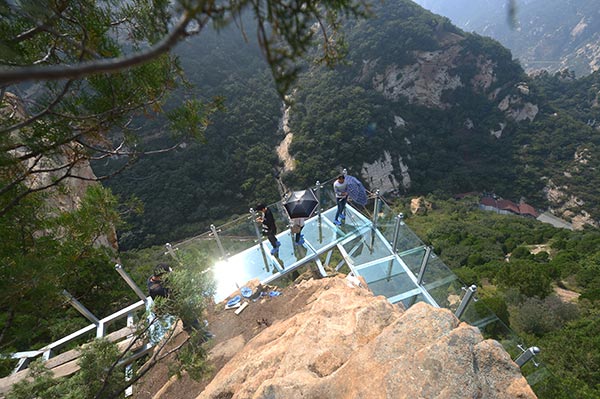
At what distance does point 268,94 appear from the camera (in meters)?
49.1

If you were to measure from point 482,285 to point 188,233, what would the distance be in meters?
27.4

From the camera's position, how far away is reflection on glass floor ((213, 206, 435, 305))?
19.4 feet

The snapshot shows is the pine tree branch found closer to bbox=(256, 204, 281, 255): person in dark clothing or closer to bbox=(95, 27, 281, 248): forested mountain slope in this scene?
bbox=(256, 204, 281, 255): person in dark clothing

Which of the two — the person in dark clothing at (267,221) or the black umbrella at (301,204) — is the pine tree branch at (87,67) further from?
the black umbrella at (301,204)

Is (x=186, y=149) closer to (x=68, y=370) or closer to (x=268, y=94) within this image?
(x=268, y=94)

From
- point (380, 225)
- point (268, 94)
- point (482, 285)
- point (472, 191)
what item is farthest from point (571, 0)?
point (380, 225)

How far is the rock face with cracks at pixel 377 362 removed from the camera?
2.49 m

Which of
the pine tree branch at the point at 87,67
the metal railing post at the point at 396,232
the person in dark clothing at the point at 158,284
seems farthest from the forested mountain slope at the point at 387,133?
the pine tree branch at the point at 87,67

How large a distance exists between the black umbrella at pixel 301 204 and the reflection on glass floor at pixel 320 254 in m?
0.70

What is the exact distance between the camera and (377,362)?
276cm

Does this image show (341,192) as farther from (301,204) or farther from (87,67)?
(87,67)

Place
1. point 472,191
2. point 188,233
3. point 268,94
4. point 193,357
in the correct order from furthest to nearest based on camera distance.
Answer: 1. point 268,94
2. point 472,191
3. point 188,233
4. point 193,357

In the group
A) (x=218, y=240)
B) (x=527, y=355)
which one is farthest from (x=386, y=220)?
(x=218, y=240)

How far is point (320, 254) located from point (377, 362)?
3.85 meters
